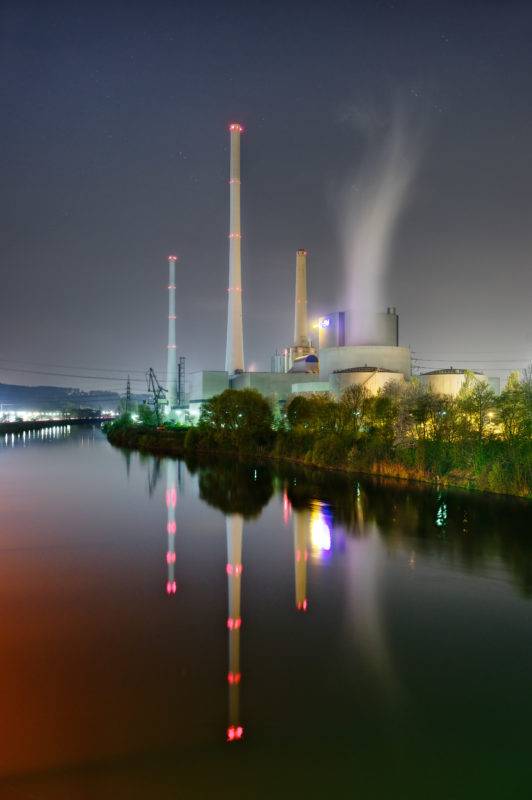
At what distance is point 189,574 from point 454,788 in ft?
19.3

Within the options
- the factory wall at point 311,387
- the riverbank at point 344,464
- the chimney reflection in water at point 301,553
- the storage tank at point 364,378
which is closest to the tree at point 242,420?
the riverbank at point 344,464

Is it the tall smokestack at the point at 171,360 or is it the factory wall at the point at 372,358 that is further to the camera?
the tall smokestack at the point at 171,360

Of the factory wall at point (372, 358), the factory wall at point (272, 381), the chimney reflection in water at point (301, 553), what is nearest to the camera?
the chimney reflection in water at point (301, 553)

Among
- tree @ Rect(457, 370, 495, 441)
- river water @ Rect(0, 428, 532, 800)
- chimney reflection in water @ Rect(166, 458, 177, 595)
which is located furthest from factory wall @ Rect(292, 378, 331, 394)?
river water @ Rect(0, 428, 532, 800)

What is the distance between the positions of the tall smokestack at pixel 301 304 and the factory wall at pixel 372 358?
42.5 feet

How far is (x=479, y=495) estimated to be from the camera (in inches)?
618

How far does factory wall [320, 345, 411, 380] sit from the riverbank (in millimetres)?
11602

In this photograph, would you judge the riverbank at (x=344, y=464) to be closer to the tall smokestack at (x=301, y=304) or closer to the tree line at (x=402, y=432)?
the tree line at (x=402, y=432)

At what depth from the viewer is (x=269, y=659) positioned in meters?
5.75

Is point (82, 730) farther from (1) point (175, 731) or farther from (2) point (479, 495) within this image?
(2) point (479, 495)

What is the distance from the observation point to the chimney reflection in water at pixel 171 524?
860 cm

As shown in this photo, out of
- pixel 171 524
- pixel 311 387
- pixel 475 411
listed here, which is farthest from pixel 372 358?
pixel 171 524

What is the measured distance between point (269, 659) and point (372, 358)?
1315 inches

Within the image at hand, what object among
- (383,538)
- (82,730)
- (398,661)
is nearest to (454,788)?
(398,661)
